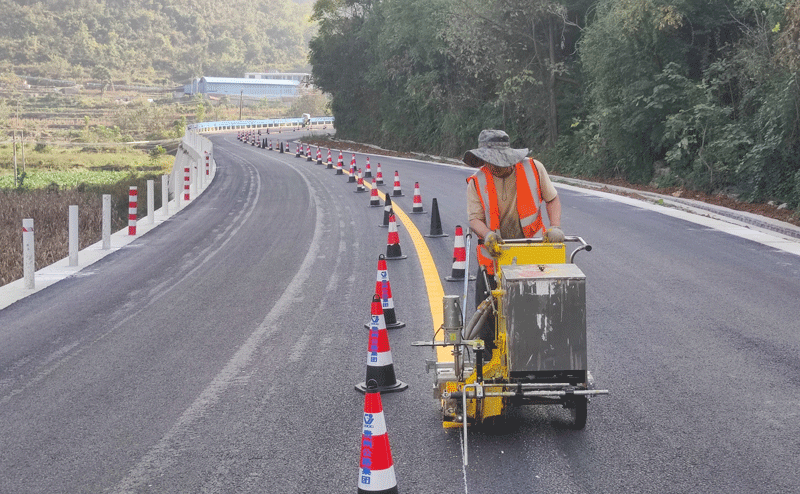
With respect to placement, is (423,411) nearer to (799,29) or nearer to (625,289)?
(625,289)

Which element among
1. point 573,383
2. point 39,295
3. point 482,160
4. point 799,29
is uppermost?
point 799,29

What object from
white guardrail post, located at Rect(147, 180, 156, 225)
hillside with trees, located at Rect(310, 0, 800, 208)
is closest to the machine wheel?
hillside with trees, located at Rect(310, 0, 800, 208)

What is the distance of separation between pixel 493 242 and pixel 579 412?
1179 millimetres

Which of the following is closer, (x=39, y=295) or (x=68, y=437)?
(x=68, y=437)

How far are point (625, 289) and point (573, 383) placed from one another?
553cm

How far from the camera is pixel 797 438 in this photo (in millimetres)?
5441

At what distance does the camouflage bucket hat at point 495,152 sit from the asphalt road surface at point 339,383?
5.56 feet

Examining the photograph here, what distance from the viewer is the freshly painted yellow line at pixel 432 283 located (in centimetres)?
739

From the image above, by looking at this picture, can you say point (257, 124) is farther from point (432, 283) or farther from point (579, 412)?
point (579, 412)

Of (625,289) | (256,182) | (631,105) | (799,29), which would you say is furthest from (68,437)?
(256,182)

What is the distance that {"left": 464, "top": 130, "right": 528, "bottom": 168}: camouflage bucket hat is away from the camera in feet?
19.0

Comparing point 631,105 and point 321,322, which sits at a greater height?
point 631,105

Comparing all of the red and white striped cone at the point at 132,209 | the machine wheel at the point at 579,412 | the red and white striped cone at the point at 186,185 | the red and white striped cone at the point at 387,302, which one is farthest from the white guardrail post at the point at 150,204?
the machine wheel at the point at 579,412

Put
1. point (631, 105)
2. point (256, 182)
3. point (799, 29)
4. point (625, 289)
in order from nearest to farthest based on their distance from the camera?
1. point (625, 289)
2. point (799, 29)
3. point (631, 105)
4. point (256, 182)
